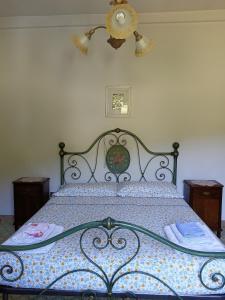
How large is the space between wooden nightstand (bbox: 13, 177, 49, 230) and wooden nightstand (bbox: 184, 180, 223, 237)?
1.93 meters

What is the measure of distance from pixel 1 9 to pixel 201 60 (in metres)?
2.72

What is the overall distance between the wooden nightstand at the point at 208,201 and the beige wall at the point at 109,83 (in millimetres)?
394

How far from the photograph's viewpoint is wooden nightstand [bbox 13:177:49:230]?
3.53 m

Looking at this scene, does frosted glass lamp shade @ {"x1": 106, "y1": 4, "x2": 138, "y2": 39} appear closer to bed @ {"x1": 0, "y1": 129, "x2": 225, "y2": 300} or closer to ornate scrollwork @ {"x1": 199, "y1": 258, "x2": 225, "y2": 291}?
bed @ {"x1": 0, "y1": 129, "x2": 225, "y2": 300}

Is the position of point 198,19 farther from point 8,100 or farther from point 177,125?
point 8,100

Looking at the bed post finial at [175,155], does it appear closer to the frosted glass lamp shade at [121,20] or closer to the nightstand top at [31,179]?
the nightstand top at [31,179]

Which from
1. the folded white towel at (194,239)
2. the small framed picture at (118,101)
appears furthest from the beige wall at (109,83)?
the folded white towel at (194,239)

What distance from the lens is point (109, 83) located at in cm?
374

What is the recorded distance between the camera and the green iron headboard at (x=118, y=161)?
3.78 metres

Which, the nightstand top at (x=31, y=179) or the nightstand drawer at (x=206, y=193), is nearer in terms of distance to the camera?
the nightstand drawer at (x=206, y=193)

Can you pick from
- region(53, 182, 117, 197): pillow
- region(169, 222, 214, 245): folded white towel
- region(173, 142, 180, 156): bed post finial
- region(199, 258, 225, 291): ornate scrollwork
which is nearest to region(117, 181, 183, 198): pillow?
region(53, 182, 117, 197): pillow

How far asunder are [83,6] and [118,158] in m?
2.02

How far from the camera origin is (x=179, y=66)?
12.0ft

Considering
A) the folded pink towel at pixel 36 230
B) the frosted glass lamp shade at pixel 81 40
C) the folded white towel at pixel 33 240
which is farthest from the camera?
the frosted glass lamp shade at pixel 81 40
